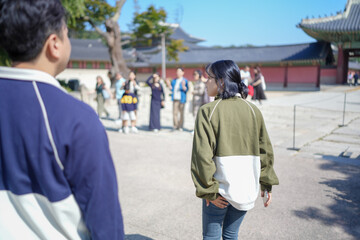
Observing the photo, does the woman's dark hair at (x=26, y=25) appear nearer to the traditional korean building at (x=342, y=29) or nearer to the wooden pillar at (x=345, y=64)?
the traditional korean building at (x=342, y=29)

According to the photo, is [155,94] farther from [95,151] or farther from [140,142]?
[95,151]

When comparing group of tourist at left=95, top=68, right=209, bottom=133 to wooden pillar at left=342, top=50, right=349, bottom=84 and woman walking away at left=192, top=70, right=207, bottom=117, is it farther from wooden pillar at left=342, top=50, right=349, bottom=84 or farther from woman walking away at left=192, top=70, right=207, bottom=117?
wooden pillar at left=342, top=50, right=349, bottom=84

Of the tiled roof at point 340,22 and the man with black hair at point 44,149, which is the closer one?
the man with black hair at point 44,149

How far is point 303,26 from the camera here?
2100 cm

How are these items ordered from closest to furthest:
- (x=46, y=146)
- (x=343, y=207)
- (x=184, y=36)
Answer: (x=46, y=146)
(x=343, y=207)
(x=184, y=36)

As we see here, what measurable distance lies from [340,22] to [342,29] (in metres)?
0.79

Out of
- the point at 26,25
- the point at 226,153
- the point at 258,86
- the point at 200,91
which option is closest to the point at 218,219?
the point at 226,153

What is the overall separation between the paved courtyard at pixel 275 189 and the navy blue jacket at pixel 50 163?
2.09 m

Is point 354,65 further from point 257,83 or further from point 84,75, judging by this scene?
point 84,75

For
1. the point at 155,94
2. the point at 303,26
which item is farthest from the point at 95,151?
the point at 303,26

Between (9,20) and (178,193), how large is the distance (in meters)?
3.40

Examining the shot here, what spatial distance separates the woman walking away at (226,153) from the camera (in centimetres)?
177

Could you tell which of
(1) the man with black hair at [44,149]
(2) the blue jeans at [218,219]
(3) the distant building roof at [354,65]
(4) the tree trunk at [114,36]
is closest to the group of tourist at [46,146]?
(1) the man with black hair at [44,149]

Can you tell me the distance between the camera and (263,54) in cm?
2677
